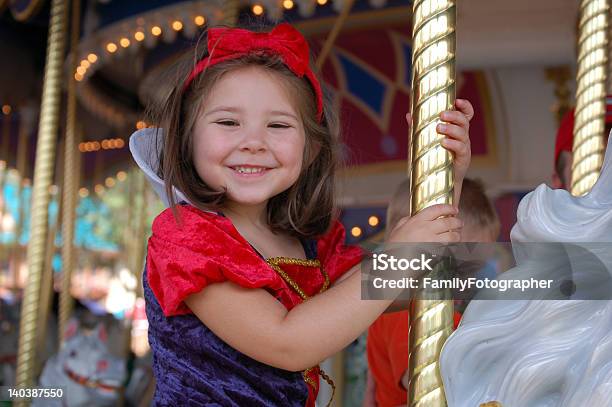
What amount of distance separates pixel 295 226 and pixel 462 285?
453mm

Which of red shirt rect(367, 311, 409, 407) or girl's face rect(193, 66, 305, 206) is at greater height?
girl's face rect(193, 66, 305, 206)

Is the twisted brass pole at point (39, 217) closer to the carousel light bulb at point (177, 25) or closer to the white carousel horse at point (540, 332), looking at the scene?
the carousel light bulb at point (177, 25)

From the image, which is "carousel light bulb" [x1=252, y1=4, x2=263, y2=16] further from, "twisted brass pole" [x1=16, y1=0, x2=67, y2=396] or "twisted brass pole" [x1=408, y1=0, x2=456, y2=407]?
"twisted brass pole" [x1=408, y1=0, x2=456, y2=407]

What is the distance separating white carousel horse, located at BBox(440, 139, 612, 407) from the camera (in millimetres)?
962

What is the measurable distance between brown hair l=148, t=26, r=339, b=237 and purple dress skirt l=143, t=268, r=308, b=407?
20 cm

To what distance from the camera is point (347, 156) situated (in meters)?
1.69

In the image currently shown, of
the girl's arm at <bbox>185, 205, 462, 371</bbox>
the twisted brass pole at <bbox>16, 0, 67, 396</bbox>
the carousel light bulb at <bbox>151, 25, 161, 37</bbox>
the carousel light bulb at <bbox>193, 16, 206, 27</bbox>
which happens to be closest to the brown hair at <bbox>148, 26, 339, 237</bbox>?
the girl's arm at <bbox>185, 205, 462, 371</bbox>

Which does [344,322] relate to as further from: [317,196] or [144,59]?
[144,59]

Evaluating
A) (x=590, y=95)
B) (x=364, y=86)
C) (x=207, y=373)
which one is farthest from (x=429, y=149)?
(x=364, y=86)

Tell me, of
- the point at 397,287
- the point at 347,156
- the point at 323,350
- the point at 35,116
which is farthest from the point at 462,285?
the point at 35,116

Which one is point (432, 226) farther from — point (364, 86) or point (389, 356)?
point (364, 86)

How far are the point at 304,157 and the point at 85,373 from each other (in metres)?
2.36

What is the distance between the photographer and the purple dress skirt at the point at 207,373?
4.08 ft

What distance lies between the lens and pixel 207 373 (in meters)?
1.25
